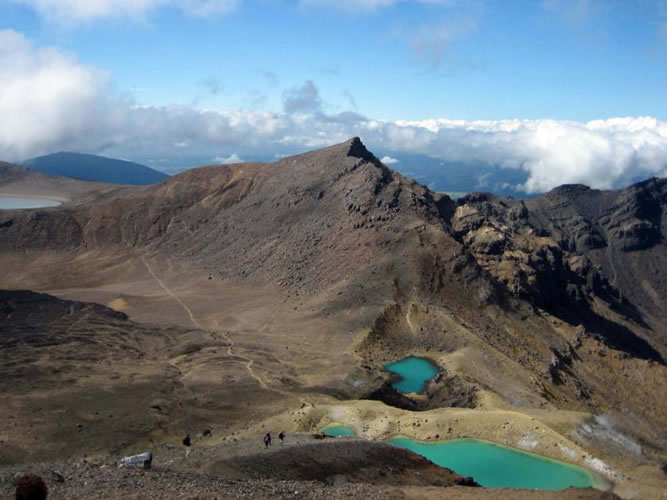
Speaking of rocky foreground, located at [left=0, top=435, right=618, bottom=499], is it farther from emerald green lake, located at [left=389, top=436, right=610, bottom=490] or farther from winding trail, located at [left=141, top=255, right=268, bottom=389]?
winding trail, located at [left=141, top=255, right=268, bottom=389]

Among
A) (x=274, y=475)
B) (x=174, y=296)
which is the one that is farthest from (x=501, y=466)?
(x=174, y=296)

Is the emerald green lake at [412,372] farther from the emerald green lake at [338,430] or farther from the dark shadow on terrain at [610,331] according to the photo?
the dark shadow on terrain at [610,331]

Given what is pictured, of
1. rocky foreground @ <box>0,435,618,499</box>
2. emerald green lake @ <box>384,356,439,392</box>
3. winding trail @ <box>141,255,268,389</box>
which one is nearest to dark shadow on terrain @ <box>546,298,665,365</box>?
emerald green lake @ <box>384,356,439,392</box>

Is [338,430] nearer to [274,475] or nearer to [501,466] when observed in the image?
[501,466]

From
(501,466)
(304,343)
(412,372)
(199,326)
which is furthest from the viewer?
(199,326)

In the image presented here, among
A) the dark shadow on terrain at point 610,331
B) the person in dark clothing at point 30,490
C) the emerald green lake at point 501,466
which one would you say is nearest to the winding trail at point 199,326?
the emerald green lake at point 501,466

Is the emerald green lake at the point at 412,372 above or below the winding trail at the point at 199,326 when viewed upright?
below

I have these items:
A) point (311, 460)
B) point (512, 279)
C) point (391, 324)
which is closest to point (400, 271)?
point (391, 324)
